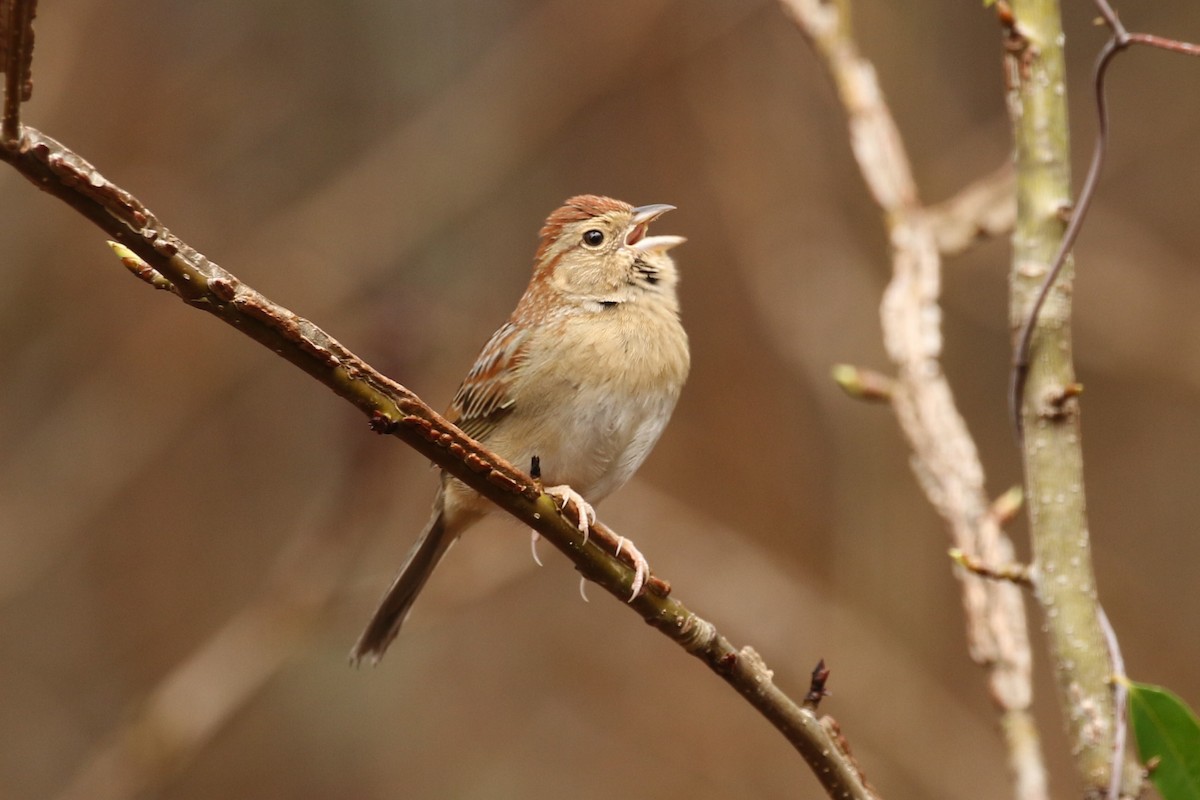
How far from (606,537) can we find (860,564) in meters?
3.87

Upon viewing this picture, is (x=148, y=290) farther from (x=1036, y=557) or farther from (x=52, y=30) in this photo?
(x=1036, y=557)

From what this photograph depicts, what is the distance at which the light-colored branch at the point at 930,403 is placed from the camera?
243 cm

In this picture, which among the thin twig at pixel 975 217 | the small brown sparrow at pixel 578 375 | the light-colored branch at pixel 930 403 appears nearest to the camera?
the light-colored branch at pixel 930 403

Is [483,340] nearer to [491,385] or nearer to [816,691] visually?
[491,385]

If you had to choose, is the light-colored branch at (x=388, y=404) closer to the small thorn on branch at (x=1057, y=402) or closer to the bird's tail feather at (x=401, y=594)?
the small thorn on branch at (x=1057, y=402)

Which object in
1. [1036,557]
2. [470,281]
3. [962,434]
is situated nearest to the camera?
[1036,557]

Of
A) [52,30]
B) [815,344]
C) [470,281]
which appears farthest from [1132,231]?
[52,30]

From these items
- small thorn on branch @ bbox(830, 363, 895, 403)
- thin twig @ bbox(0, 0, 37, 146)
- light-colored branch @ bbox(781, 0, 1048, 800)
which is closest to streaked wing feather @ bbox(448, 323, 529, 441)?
small thorn on branch @ bbox(830, 363, 895, 403)

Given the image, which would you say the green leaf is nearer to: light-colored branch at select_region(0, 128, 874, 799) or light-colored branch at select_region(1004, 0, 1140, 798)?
light-colored branch at select_region(1004, 0, 1140, 798)

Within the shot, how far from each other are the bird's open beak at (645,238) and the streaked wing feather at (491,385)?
356 millimetres

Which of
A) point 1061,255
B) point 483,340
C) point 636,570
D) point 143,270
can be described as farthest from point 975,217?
point 483,340

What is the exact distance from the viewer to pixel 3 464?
510cm

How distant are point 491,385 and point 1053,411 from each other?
1242 millimetres

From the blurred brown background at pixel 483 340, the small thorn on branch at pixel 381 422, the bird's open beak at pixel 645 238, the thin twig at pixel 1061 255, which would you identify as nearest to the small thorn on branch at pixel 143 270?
the small thorn on branch at pixel 381 422
